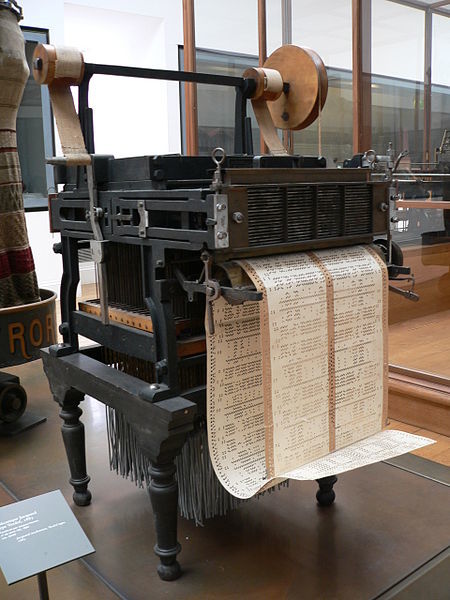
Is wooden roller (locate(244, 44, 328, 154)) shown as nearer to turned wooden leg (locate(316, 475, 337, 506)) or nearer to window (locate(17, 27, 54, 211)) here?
turned wooden leg (locate(316, 475, 337, 506))

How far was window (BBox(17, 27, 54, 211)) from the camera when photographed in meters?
6.36

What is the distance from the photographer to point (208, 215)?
1.65m

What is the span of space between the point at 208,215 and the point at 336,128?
235 cm

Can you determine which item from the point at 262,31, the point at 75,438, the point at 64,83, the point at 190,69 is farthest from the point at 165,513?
the point at 190,69

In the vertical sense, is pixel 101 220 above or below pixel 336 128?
below

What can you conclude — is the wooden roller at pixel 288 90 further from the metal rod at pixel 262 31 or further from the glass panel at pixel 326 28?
the metal rod at pixel 262 31

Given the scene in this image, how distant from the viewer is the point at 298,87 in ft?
7.77

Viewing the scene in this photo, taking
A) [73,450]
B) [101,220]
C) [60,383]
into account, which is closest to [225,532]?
[73,450]

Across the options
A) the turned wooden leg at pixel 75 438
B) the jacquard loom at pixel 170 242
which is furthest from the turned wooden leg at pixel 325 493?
the turned wooden leg at pixel 75 438

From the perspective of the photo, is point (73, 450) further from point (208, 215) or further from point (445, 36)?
point (445, 36)

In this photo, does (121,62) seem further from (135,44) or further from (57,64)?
(57,64)

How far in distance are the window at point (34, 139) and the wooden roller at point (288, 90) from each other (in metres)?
4.41

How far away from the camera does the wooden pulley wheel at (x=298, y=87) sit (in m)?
2.28

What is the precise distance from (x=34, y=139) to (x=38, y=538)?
5.55 m
